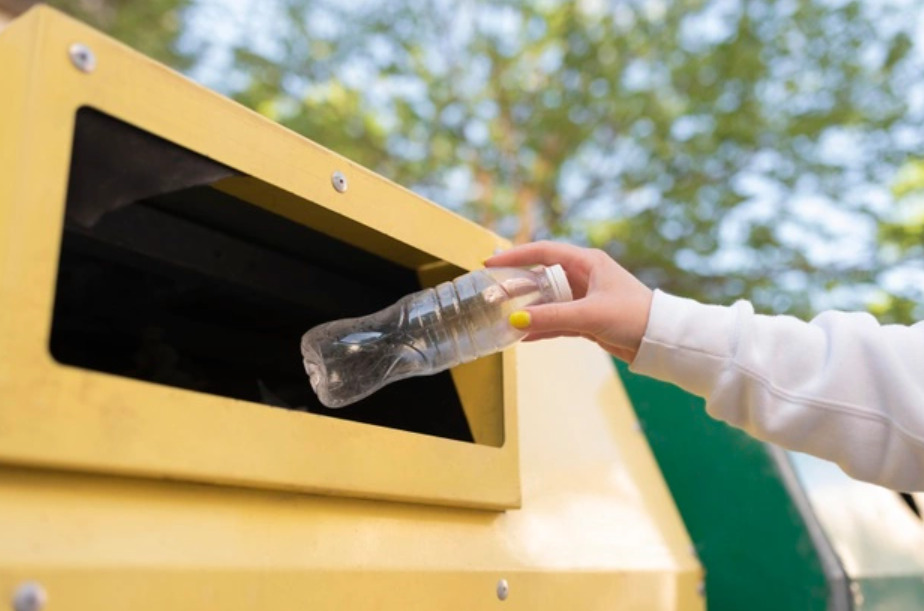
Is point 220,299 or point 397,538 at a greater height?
point 220,299

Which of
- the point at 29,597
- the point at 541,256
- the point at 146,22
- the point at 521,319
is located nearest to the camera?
the point at 29,597

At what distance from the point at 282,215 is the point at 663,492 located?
89cm

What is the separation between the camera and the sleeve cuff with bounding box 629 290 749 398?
1.03 m

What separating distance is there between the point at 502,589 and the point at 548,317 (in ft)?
1.09

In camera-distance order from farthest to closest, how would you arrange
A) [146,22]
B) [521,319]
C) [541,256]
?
[146,22] < [541,256] < [521,319]

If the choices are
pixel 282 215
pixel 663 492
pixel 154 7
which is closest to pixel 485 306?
pixel 282 215

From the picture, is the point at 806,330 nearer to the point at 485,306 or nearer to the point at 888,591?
the point at 485,306

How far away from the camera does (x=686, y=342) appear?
1.04m

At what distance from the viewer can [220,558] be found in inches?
30.1

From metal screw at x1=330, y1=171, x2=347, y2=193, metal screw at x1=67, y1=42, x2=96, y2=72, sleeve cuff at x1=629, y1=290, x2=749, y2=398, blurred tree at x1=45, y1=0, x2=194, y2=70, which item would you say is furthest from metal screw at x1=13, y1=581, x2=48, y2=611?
blurred tree at x1=45, y1=0, x2=194, y2=70

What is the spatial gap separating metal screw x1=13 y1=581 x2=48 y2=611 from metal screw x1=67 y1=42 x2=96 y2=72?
41cm

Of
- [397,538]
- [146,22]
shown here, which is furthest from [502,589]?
[146,22]

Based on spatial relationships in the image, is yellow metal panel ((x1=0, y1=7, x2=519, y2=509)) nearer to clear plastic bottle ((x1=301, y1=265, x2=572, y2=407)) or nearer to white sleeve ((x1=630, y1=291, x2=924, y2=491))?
clear plastic bottle ((x1=301, y1=265, x2=572, y2=407))

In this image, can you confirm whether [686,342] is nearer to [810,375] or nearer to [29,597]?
[810,375]
